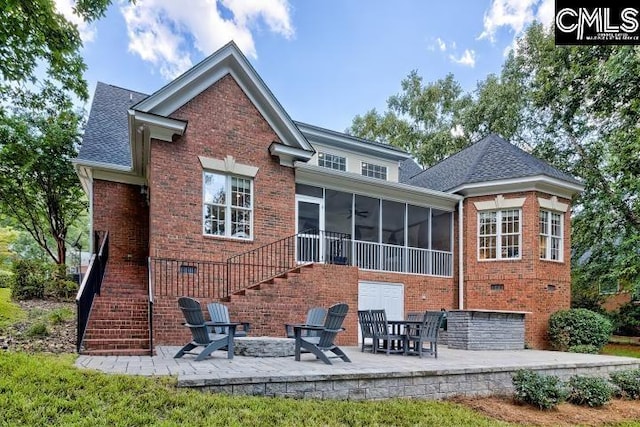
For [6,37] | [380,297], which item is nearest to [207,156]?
[6,37]

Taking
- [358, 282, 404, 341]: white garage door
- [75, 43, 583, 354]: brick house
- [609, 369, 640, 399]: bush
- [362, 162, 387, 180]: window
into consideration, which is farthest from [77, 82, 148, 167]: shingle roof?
[609, 369, 640, 399]: bush

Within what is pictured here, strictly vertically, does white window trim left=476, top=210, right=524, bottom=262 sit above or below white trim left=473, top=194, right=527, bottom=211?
below

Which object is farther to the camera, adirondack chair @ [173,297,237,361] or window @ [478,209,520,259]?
window @ [478,209,520,259]

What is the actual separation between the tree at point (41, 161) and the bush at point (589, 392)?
1707cm

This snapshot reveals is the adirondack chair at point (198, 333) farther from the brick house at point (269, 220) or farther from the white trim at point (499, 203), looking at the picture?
the white trim at point (499, 203)

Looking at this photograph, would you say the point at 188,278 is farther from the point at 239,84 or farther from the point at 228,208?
the point at 239,84

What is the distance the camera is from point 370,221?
54.0 feet

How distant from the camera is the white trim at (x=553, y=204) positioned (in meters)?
13.8

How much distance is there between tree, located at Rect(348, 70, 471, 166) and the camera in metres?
28.2

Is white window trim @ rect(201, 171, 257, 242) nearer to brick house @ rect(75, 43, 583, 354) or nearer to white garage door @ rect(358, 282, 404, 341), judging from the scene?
brick house @ rect(75, 43, 583, 354)

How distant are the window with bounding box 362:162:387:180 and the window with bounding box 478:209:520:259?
15.4ft

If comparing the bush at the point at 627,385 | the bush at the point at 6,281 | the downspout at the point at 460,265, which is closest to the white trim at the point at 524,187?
the downspout at the point at 460,265

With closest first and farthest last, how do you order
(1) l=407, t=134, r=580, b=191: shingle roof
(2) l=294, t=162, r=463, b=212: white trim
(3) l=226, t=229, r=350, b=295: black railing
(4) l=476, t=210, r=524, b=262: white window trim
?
(3) l=226, t=229, r=350, b=295: black railing
(2) l=294, t=162, r=463, b=212: white trim
(4) l=476, t=210, r=524, b=262: white window trim
(1) l=407, t=134, r=580, b=191: shingle roof

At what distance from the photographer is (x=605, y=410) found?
705cm
